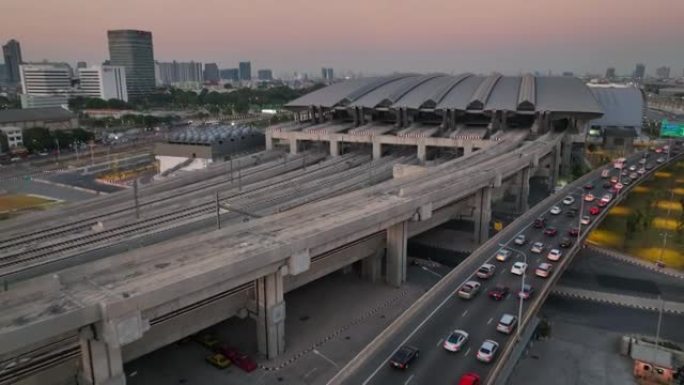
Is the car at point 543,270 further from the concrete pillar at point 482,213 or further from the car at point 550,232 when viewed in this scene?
the concrete pillar at point 482,213

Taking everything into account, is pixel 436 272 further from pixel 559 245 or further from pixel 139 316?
pixel 139 316

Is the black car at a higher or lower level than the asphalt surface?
higher

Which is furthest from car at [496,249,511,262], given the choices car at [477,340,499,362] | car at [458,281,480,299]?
car at [477,340,499,362]

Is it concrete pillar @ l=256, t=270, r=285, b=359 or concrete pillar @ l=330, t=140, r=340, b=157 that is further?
concrete pillar @ l=330, t=140, r=340, b=157

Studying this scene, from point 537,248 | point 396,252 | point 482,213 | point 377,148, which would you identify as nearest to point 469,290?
point 396,252

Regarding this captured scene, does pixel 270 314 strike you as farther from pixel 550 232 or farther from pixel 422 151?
pixel 422 151

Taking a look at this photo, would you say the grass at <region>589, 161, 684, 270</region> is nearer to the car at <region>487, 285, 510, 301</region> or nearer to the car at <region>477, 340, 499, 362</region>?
the car at <region>487, 285, 510, 301</region>
